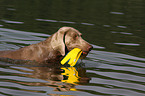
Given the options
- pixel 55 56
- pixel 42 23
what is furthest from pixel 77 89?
pixel 42 23

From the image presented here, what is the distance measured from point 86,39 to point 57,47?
542 centimetres

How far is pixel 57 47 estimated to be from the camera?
403 inches

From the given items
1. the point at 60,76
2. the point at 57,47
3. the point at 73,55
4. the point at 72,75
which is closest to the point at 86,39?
the point at 73,55

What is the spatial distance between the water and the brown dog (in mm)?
312

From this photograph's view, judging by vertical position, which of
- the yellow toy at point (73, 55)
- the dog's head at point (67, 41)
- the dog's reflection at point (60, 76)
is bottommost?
the dog's reflection at point (60, 76)

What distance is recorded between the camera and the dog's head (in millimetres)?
10125

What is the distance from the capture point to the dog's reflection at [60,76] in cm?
868

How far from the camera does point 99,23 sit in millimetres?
19844

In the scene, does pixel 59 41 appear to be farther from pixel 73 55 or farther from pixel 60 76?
pixel 60 76

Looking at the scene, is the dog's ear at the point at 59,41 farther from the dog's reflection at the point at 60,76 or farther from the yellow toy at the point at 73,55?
the dog's reflection at the point at 60,76

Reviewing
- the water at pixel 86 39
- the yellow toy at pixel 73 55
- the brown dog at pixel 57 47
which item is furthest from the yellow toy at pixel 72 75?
the brown dog at pixel 57 47

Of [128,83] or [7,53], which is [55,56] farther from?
[128,83]

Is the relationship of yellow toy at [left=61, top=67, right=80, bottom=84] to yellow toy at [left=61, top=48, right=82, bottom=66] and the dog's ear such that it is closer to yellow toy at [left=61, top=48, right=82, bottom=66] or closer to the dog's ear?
yellow toy at [left=61, top=48, right=82, bottom=66]

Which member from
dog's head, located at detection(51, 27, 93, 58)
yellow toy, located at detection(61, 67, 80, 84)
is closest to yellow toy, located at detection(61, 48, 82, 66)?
dog's head, located at detection(51, 27, 93, 58)
